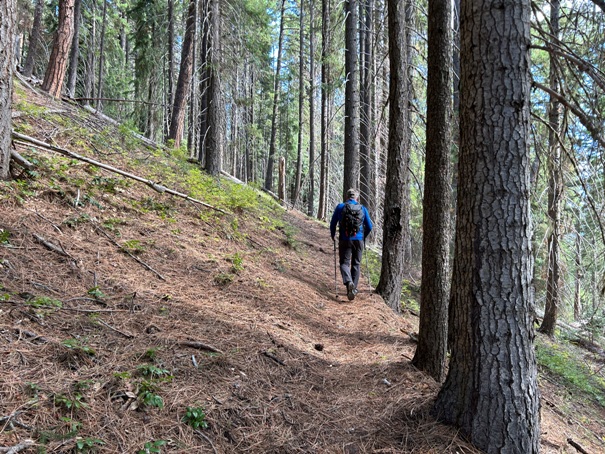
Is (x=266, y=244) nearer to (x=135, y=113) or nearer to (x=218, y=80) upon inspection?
(x=218, y=80)

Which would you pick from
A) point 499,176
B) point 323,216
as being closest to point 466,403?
point 499,176

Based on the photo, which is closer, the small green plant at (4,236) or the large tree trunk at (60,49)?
the small green plant at (4,236)

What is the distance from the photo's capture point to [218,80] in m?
9.87

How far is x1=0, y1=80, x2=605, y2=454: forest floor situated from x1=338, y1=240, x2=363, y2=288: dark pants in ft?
1.83

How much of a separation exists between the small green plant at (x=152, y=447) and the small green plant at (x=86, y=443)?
0.70 feet

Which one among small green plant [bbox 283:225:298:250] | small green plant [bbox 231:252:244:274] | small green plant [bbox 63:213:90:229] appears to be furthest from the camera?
small green plant [bbox 283:225:298:250]

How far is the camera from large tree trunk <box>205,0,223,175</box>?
9.66 meters

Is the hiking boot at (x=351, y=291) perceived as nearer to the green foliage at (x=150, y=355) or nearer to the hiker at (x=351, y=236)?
the hiker at (x=351, y=236)

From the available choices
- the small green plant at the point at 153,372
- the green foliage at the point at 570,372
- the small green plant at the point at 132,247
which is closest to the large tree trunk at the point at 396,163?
the green foliage at the point at 570,372

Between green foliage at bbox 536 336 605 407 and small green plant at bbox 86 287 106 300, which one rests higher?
small green plant at bbox 86 287 106 300

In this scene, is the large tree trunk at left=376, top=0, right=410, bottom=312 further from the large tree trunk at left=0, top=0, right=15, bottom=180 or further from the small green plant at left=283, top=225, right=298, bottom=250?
the large tree trunk at left=0, top=0, right=15, bottom=180

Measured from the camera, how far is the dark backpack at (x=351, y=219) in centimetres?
702

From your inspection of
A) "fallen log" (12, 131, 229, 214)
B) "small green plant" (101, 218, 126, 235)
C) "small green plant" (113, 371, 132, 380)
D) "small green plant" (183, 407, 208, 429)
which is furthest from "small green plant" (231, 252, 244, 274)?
"small green plant" (183, 407, 208, 429)

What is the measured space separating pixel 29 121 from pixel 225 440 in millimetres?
6300
